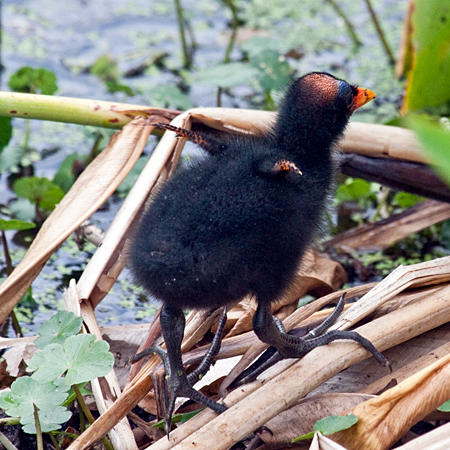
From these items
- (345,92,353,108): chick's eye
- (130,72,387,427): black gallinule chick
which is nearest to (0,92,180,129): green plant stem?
(130,72,387,427): black gallinule chick

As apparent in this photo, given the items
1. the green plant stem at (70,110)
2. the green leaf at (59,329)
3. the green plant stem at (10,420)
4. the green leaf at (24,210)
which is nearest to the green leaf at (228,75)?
the green plant stem at (70,110)

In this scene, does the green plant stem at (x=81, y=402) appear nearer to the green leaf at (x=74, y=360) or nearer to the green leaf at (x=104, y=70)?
the green leaf at (x=74, y=360)

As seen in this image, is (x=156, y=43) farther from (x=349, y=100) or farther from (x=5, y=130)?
(x=349, y=100)

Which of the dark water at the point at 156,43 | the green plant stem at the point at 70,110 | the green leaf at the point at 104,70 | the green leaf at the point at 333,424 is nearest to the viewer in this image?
the green leaf at the point at 333,424

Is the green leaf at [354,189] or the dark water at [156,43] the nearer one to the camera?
the green leaf at [354,189]

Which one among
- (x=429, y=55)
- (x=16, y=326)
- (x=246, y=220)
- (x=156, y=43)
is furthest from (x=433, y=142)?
(x=156, y=43)

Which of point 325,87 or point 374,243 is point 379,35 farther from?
point 325,87
